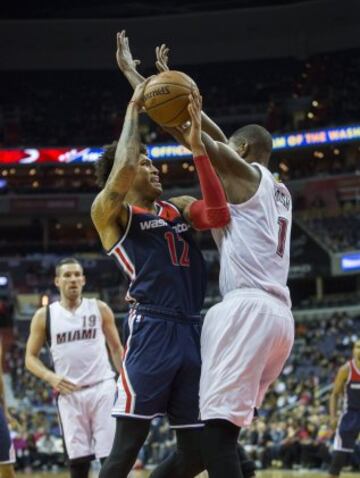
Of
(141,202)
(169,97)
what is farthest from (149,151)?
(169,97)

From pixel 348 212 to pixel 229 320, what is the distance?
1355 inches

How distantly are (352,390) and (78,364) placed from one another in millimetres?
5102

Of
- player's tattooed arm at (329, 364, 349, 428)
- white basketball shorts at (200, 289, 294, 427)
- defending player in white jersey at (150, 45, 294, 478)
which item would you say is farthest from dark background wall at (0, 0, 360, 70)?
white basketball shorts at (200, 289, 294, 427)

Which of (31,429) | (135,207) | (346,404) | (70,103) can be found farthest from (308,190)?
(135,207)

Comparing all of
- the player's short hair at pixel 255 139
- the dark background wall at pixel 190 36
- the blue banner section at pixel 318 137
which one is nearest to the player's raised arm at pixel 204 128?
the player's short hair at pixel 255 139

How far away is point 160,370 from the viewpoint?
507 centimetres

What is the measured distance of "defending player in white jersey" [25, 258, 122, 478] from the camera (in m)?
7.71

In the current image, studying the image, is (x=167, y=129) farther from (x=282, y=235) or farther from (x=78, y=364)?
(x=78, y=364)

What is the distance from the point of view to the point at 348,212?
3853 cm

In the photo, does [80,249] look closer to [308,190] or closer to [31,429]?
[308,190]

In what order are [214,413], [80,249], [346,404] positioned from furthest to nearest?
[80,249], [346,404], [214,413]

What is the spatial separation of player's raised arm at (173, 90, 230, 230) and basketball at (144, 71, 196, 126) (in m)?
0.06

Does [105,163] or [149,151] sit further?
[149,151]

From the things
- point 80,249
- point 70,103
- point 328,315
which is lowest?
point 328,315
